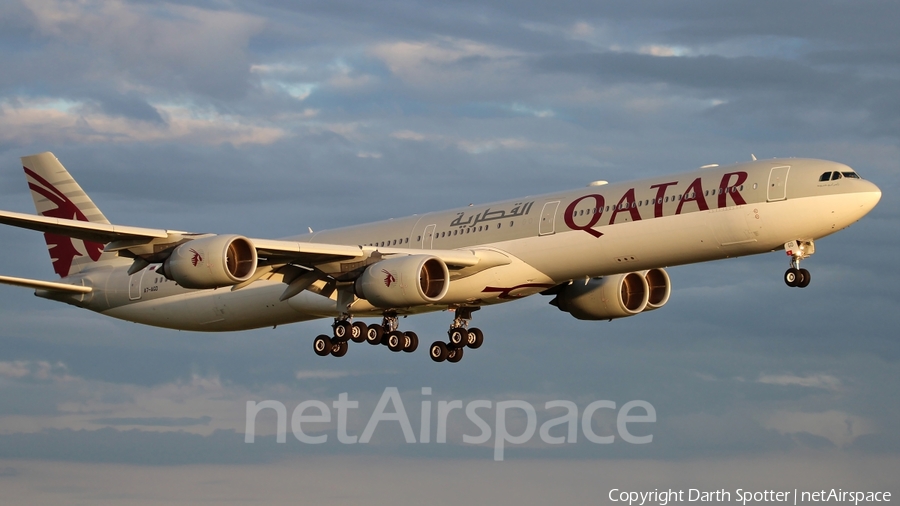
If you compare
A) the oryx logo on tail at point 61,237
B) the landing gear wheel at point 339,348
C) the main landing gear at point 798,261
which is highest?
the oryx logo on tail at point 61,237

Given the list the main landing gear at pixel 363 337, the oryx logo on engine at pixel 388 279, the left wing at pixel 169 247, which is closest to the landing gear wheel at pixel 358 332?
the main landing gear at pixel 363 337

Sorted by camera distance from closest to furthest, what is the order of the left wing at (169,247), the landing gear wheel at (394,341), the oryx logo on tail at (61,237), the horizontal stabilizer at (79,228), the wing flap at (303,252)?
the horizontal stabilizer at (79,228) → the left wing at (169,247) → the wing flap at (303,252) → the landing gear wheel at (394,341) → the oryx logo on tail at (61,237)

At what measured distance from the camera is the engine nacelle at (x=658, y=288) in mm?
61219

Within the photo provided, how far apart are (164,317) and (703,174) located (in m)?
26.3

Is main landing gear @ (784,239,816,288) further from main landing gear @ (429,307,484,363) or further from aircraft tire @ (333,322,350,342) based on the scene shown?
aircraft tire @ (333,322,350,342)

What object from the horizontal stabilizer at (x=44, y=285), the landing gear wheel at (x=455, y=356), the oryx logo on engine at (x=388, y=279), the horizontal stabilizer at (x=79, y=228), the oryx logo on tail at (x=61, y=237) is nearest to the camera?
the horizontal stabilizer at (x=79, y=228)

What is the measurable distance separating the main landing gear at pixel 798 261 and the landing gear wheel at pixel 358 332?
56.6ft

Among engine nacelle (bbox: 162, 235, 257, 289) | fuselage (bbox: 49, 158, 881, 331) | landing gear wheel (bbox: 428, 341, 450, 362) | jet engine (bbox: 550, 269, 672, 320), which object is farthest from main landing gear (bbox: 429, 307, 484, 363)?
engine nacelle (bbox: 162, 235, 257, 289)

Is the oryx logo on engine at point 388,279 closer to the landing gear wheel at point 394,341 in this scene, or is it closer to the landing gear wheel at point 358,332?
the landing gear wheel at point 358,332

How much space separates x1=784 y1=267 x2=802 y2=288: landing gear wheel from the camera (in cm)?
5053

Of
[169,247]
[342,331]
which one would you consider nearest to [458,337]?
[342,331]

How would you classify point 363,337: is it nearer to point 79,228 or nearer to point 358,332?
point 358,332

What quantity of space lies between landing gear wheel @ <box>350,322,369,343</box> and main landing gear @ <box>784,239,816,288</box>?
17.2 m

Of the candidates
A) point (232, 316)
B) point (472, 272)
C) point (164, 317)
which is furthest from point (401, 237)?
point (164, 317)
